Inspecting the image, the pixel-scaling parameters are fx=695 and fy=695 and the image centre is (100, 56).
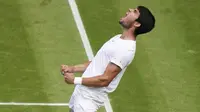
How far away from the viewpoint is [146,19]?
10547 millimetres

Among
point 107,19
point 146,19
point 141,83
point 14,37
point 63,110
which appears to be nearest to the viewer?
point 146,19

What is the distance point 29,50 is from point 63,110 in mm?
2385

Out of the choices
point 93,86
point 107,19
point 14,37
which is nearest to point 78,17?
point 107,19

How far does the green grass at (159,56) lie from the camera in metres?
14.1

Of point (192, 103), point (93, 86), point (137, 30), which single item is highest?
point (137, 30)

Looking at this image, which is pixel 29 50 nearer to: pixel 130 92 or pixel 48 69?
pixel 48 69

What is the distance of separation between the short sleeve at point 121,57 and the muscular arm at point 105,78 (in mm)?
66

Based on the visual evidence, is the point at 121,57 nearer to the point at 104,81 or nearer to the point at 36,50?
the point at 104,81

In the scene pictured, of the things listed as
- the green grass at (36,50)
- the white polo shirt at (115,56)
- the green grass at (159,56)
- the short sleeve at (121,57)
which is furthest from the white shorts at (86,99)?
the green grass at (159,56)

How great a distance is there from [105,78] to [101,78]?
0.06 metres

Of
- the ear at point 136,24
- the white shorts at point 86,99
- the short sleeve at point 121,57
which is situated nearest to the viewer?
the short sleeve at point 121,57

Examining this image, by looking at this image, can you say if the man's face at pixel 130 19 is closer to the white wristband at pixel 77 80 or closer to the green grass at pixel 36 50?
the white wristband at pixel 77 80

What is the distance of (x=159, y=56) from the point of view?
51.4ft

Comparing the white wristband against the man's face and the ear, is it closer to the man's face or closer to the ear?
the man's face
